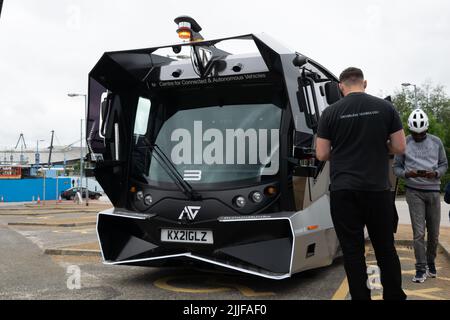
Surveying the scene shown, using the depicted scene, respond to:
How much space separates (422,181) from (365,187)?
227 centimetres

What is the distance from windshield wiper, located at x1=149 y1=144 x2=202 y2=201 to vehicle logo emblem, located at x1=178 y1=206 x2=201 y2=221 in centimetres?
10

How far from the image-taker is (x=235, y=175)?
17.9 feet

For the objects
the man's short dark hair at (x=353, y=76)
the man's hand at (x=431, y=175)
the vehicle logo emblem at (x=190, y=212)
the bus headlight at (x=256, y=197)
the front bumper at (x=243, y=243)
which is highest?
the man's short dark hair at (x=353, y=76)

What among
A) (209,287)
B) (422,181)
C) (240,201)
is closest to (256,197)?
(240,201)

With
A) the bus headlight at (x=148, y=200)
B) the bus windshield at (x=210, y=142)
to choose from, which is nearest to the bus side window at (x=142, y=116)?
the bus windshield at (x=210, y=142)

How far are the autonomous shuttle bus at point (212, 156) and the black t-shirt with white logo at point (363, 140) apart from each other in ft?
3.35

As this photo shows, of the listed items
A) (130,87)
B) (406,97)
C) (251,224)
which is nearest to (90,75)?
(130,87)

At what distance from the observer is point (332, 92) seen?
5.30 metres

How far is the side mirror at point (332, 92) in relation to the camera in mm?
5230

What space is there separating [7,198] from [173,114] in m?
47.0

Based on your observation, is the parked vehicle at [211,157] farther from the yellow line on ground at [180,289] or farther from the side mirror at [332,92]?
the yellow line on ground at [180,289]

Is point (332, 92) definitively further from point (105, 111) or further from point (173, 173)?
point (105, 111)

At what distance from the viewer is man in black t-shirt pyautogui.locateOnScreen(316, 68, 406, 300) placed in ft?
12.2
